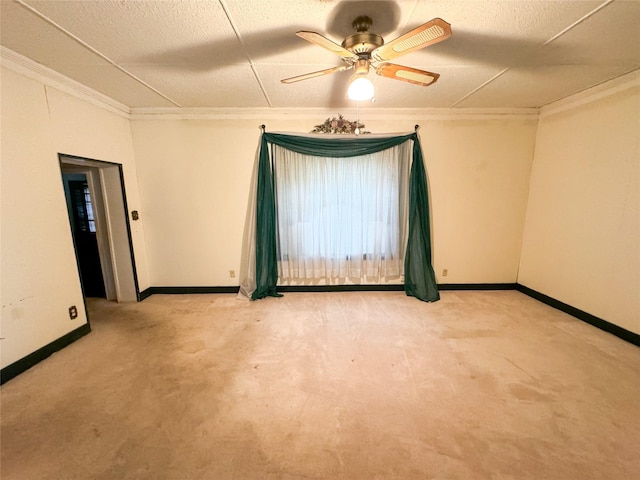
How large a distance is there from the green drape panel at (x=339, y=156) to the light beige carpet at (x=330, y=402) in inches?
25.1

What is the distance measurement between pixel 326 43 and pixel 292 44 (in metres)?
0.59

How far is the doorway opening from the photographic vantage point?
2.99 metres

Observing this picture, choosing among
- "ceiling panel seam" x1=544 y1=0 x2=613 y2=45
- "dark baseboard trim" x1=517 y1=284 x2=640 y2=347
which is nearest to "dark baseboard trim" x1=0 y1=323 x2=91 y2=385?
"ceiling panel seam" x1=544 y1=0 x2=613 y2=45

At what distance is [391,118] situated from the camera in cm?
318

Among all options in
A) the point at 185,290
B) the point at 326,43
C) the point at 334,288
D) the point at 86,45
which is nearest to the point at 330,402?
the point at 334,288

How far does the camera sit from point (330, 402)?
165 centimetres

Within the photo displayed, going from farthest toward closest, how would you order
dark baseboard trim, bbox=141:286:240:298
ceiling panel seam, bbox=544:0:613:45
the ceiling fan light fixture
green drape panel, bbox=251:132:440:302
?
1. dark baseboard trim, bbox=141:286:240:298
2. green drape panel, bbox=251:132:440:302
3. the ceiling fan light fixture
4. ceiling panel seam, bbox=544:0:613:45

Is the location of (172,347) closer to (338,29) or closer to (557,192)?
(338,29)

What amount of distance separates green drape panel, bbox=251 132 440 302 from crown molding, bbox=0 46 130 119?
1.73 meters

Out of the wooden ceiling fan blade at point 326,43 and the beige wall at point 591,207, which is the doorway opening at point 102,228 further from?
the beige wall at point 591,207

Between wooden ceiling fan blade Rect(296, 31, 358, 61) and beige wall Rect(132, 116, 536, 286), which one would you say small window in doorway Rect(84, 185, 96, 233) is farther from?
wooden ceiling fan blade Rect(296, 31, 358, 61)

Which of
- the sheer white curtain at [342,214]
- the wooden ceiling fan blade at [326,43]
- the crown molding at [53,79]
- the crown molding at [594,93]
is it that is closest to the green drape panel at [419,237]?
the sheer white curtain at [342,214]

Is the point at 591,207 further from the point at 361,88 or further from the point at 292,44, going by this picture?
the point at 292,44

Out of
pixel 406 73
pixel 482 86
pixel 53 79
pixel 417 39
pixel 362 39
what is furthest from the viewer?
pixel 482 86
